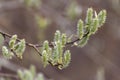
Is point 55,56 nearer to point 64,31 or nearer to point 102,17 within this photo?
point 102,17

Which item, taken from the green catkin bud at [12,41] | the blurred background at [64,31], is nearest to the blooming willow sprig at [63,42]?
the green catkin bud at [12,41]

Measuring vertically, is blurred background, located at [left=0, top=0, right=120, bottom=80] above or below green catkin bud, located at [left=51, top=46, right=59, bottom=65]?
above

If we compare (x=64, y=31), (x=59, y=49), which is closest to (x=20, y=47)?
(x=59, y=49)

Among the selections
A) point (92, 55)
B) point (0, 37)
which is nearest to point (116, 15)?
point (92, 55)

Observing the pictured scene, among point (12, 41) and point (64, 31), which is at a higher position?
point (64, 31)

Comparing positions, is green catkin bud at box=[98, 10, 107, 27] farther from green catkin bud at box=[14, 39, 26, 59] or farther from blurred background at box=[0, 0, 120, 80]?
blurred background at box=[0, 0, 120, 80]

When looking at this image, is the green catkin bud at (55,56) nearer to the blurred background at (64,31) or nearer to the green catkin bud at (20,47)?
the green catkin bud at (20,47)

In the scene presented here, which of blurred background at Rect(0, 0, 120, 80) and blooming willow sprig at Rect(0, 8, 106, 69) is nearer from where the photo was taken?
blooming willow sprig at Rect(0, 8, 106, 69)

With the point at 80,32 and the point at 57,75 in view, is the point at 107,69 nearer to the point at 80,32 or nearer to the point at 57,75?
the point at 57,75

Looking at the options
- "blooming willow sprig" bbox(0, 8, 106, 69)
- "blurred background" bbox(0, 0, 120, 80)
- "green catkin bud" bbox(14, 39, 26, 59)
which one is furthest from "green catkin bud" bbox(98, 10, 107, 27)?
"blurred background" bbox(0, 0, 120, 80)
